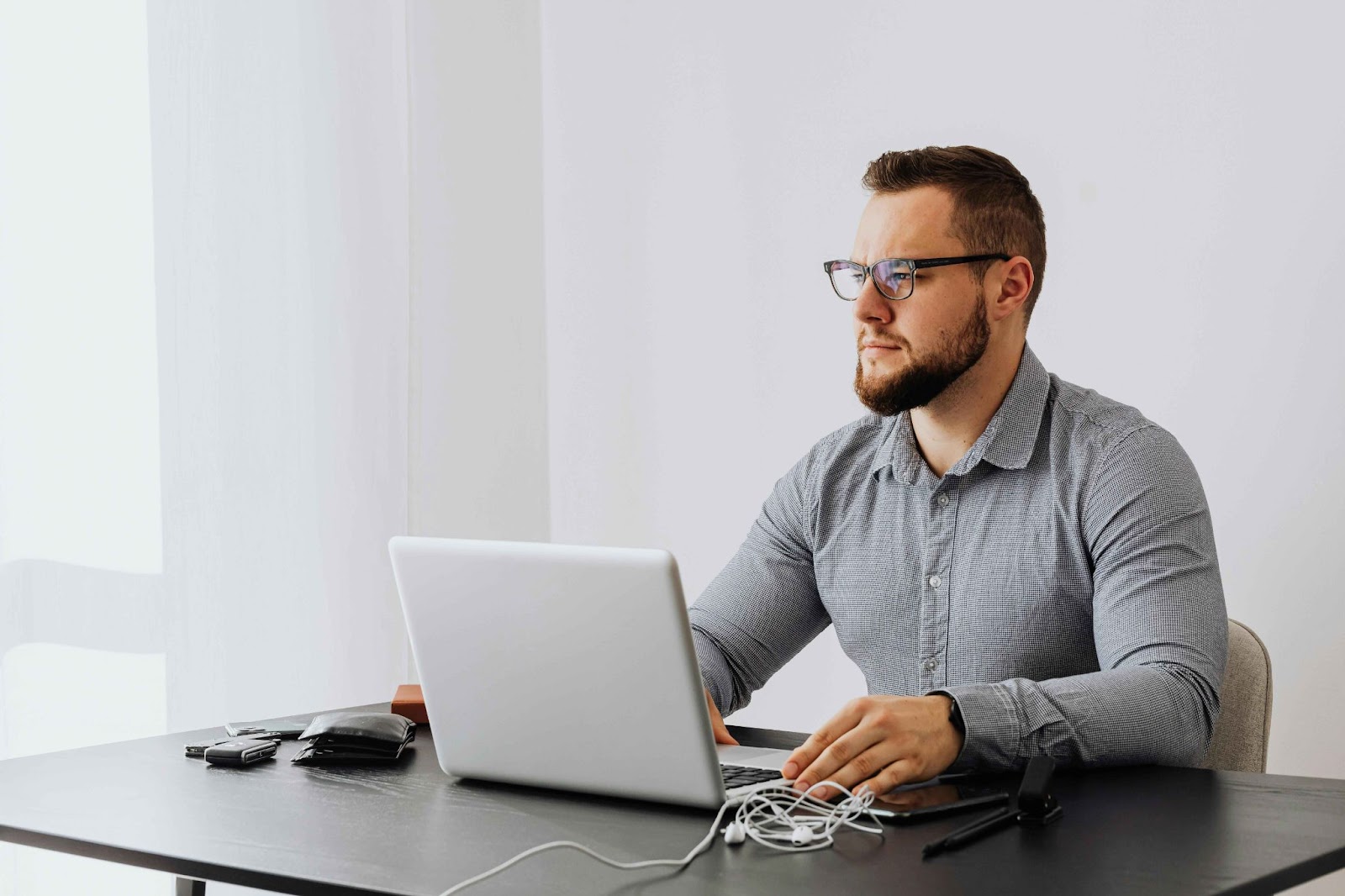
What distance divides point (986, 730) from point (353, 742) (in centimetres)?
65

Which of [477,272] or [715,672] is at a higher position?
[477,272]

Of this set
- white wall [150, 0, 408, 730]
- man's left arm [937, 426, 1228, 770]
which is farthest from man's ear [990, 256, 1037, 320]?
white wall [150, 0, 408, 730]

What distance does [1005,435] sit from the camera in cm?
173

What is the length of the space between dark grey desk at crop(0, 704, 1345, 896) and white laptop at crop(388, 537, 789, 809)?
0.11 ft

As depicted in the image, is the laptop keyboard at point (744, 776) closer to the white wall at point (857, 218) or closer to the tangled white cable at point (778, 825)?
the tangled white cable at point (778, 825)

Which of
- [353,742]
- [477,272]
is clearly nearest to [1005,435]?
[353,742]

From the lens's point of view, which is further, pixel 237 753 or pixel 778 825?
pixel 237 753

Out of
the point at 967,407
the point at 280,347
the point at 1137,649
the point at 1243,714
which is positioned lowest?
the point at 1243,714

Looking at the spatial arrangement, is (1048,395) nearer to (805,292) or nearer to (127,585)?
(805,292)

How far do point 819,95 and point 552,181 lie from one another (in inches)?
29.7

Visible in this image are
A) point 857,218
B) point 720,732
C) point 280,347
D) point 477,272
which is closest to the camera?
point 720,732

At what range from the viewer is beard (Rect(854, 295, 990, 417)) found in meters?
1.76

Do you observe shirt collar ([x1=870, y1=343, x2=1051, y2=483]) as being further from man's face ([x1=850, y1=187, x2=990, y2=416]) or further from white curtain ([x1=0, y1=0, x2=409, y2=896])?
white curtain ([x1=0, y1=0, x2=409, y2=896])

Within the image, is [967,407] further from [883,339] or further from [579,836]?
[579,836]
